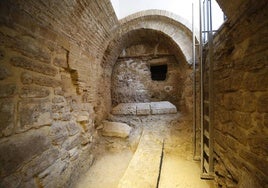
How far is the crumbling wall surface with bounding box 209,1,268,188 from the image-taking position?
118cm

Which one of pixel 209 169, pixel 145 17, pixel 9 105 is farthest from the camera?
pixel 145 17

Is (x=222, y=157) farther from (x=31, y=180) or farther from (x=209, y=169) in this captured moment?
(x=31, y=180)

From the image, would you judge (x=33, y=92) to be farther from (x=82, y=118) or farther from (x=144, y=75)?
(x=144, y=75)

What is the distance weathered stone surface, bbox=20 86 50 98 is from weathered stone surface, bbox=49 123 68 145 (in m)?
0.42

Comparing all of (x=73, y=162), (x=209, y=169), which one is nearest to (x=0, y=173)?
(x=73, y=162)

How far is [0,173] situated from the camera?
121cm

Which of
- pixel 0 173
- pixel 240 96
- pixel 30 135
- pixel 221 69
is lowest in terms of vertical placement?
pixel 0 173

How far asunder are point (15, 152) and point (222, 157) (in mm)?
2281

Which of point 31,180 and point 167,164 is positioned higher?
point 31,180

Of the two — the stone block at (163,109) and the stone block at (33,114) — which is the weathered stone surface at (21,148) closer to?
the stone block at (33,114)

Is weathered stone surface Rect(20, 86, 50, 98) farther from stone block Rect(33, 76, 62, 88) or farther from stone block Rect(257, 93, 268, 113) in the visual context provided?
stone block Rect(257, 93, 268, 113)

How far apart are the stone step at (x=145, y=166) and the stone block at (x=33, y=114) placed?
1310 mm

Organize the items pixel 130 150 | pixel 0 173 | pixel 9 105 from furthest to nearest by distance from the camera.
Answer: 1. pixel 130 150
2. pixel 9 105
3. pixel 0 173

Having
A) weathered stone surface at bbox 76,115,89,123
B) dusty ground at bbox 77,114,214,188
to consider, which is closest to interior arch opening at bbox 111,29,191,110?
dusty ground at bbox 77,114,214,188
